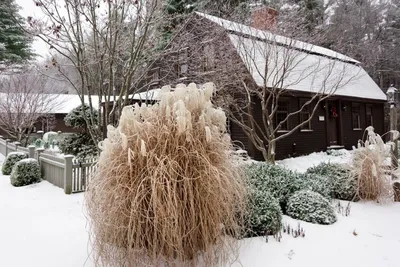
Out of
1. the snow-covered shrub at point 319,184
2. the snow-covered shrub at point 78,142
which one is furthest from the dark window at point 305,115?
the snow-covered shrub at point 78,142

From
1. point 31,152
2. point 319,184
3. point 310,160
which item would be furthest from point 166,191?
point 310,160

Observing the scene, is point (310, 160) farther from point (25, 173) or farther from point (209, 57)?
point (25, 173)

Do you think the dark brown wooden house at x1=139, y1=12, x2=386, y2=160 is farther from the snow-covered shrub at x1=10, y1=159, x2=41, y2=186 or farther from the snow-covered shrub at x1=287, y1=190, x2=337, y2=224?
the snow-covered shrub at x1=10, y1=159, x2=41, y2=186

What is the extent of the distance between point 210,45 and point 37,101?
9949 millimetres

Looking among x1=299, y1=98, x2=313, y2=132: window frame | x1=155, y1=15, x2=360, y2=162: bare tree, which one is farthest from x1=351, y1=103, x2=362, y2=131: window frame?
x1=155, y1=15, x2=360, y2=162: bare tree

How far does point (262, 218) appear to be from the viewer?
3279 mm

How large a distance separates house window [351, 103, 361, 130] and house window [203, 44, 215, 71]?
10024 millimetres

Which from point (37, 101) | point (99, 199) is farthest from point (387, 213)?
point (37, 101)

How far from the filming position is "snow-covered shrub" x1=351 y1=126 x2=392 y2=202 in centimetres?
493

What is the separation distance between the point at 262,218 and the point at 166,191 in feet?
5.10

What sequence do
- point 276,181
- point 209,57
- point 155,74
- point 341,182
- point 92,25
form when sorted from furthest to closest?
point 155,74, point 209,57, point 341,182, point 92,25, point 276,181

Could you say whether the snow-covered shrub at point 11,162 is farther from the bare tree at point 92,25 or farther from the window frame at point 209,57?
the window frame at point 209,57

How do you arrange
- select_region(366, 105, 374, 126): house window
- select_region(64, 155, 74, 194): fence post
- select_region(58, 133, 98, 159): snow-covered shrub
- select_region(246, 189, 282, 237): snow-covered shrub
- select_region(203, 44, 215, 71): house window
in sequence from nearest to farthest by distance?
1. select_region(246, 189, 282, 237): snow-covered shrub
2. select_region(64, 155, 74, 194): fence post
3. select_region(203, 44, 215, 71): house window
4. select_region(58, 133, 98, 159): snow-covered shrub
5. select_region(366, 105, 374, 126): house window

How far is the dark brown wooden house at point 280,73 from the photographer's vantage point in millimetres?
7340
